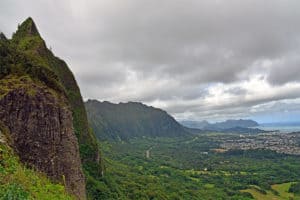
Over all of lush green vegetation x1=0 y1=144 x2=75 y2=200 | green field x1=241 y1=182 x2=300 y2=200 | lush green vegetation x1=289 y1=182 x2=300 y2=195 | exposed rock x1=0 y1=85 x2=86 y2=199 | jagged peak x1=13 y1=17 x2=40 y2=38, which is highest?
jagged peak x1=13 y1=17 x2=40 y2=38

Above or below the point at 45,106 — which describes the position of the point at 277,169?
below

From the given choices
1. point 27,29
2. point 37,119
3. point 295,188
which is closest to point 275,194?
point 295,188

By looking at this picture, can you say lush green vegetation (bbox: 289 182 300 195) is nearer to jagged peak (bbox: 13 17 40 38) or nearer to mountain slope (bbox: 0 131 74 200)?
jagged peak (bbox: 13 17 40 38)

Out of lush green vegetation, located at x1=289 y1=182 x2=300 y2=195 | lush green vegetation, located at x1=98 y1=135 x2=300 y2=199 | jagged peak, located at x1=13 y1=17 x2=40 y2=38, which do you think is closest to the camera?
jagged peak, located at x1=13 y1=17 x2=40 y2=38

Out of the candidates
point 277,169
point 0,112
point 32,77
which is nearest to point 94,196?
point 32,77

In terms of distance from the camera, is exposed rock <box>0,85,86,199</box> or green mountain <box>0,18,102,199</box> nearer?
exposed rock <box>0,85,86,199</box>

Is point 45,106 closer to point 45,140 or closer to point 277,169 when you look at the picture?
point 45,140

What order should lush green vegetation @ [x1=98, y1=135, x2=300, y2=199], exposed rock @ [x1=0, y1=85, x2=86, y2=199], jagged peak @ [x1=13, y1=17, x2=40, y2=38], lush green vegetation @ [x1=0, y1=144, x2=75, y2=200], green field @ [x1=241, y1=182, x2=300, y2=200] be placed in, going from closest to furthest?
lush green vegetation @ [x1=0, y1=144, x2=75, y2=200], exposed rock @ [x1=0, y1=85, x2=86, y2=199], jagged peak @ [x1=13, y1=17, x2=40, y2=38], lush green vegetation @ [x1=98, y1=135, x2=300, y2=199], green field @ [x1=241, y1=182, x2=300, y2=200]

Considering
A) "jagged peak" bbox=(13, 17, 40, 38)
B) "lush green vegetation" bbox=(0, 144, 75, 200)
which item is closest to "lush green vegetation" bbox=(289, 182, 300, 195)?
"jagged peak" bbox=(13, 17, 40, 38)

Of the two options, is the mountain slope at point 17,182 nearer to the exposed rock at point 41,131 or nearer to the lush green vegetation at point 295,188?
the exposed rock at point 41,131
